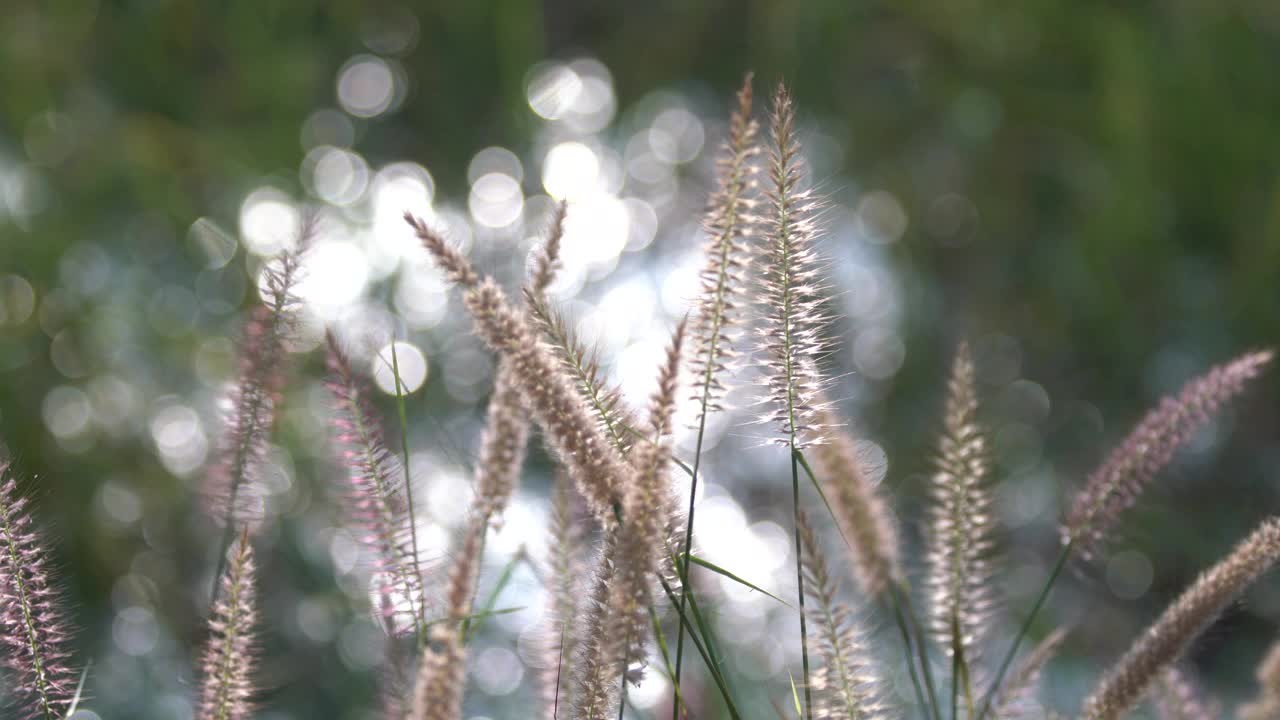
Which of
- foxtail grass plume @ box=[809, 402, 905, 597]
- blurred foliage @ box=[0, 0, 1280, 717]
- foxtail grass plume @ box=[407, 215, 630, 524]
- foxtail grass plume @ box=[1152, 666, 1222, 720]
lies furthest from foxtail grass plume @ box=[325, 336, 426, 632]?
blurred foliage @ box=[0, 0, 1280, 717]

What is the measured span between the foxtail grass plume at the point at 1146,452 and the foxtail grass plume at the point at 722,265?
0.22 meters

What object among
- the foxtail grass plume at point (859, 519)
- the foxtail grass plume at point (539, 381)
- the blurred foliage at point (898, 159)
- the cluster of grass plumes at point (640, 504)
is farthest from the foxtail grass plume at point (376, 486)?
the blurred foliage at point (898, 159)

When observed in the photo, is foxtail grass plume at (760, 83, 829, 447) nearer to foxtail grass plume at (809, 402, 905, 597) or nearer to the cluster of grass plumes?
the cluster of grass plumes

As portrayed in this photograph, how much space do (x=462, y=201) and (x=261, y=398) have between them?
2.03 metres

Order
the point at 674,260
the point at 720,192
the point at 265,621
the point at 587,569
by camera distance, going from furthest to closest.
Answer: the point at 674,260 → the point at 265,621 → the point at 587,569 → the point at 720,192

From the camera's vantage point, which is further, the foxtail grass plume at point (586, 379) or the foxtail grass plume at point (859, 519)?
the foxtail grass plume at point (859, 519)

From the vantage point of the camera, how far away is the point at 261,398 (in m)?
0.60

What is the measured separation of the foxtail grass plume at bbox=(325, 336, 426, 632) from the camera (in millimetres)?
566

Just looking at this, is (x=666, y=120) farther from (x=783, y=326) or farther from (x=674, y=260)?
(x=783, y=326)

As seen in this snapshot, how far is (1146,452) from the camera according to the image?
24.3 inches

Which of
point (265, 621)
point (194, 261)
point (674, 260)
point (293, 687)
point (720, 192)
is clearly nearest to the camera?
point (720, 192)

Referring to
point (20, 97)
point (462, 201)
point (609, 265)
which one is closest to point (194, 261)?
point (20, 97)

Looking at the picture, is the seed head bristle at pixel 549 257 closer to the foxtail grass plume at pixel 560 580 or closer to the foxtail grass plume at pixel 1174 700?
the foxtail grass plume at pixel 560 580

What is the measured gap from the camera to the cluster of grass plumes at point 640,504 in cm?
48
